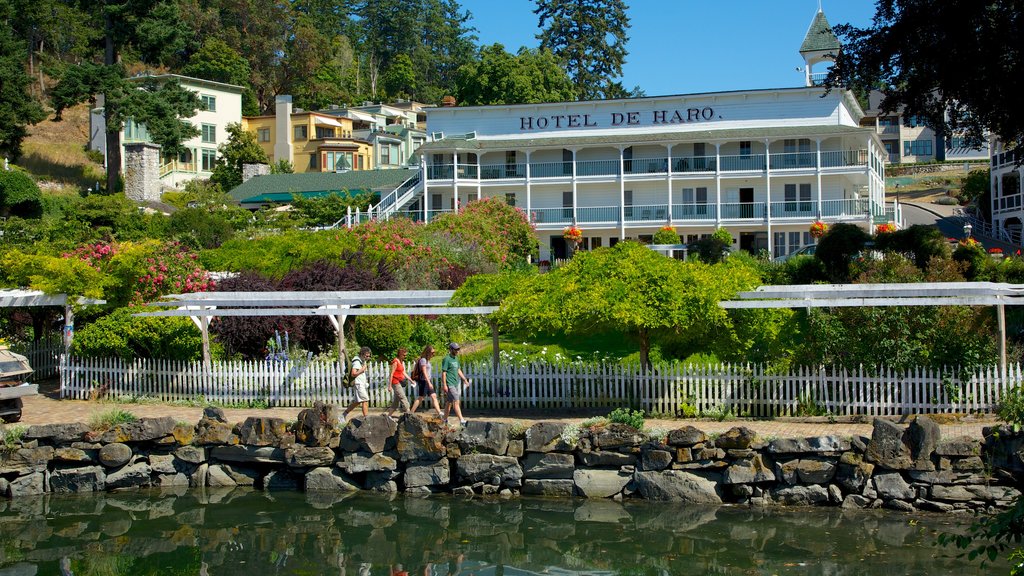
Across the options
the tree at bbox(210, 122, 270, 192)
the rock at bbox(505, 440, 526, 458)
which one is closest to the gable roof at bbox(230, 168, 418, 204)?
the tree at bbox(210, 122, 270, 192)

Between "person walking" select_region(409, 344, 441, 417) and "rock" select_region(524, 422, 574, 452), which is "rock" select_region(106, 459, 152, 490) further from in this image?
"rock" select_region(524, 422, 574, 452)

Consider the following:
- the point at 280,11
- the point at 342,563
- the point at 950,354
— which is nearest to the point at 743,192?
the point at 950,354

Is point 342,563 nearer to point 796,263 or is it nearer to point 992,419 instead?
point 992,419

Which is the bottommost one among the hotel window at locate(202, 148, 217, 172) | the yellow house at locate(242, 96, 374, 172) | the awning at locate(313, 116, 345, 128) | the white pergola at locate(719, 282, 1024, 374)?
the white pergola at locate(719, 282, 1024, 374)

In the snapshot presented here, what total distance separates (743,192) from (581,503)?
3432cm

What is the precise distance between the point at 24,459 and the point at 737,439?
39.2 ft

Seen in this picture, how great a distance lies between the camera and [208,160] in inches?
2630

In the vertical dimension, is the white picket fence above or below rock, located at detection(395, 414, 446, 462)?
above

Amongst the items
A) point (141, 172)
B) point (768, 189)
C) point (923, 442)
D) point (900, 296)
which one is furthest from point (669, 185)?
point (923, 442)

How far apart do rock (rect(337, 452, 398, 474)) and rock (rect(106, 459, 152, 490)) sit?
11.6 feet

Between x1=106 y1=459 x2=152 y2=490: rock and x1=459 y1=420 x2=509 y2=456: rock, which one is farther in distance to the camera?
x1=106 y1=459 x2=152 y2=490: rock

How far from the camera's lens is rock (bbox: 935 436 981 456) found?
46.3 ft

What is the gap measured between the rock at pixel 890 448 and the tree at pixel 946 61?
7.94m

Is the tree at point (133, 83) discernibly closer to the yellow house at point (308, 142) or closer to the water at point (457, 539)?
the yellow house at point (308, 142)
